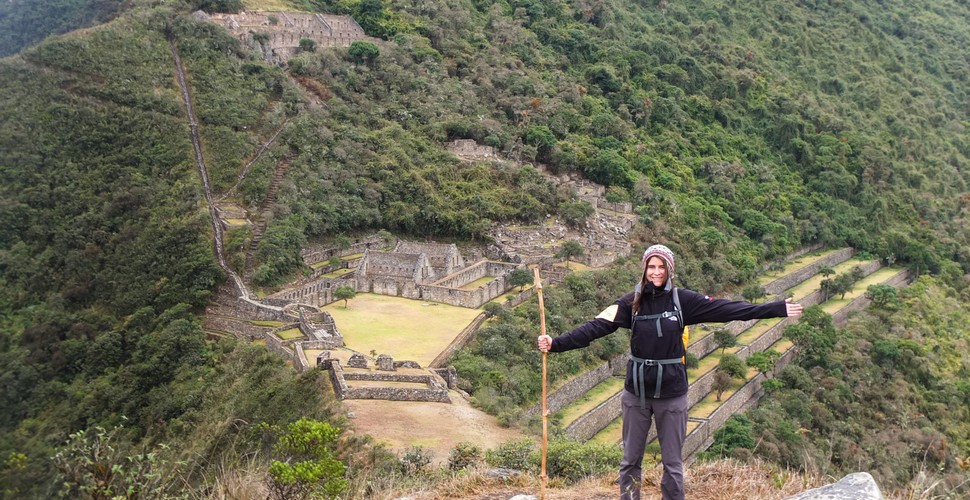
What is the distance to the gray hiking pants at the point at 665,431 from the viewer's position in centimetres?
705

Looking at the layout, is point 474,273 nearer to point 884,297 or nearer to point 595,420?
point 595,420

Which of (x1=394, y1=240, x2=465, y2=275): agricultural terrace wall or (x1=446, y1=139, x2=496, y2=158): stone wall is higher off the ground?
(x1=446, y1=139, x2=496, y2=158): stone wall

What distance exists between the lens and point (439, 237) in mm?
38125

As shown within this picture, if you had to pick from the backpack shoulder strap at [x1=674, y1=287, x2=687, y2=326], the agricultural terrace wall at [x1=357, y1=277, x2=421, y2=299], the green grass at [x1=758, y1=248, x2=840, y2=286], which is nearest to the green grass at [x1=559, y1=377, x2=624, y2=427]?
the agricultural terrace wall at [x1=357, y1=277, x2=421, y2=299]

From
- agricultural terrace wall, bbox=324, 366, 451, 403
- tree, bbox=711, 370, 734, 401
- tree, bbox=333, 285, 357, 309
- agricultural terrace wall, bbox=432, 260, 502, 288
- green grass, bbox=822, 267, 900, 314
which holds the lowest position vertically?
green grass, bbox=822, 267, 900, 314

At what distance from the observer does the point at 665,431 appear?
7102 millimetres

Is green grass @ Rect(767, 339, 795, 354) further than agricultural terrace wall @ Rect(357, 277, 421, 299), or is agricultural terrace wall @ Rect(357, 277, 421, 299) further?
green grass @ Rect(767, 339, 795, 354)

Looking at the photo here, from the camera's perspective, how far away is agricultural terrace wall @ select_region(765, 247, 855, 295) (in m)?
43.2

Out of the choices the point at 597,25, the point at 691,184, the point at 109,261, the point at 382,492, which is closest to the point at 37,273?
the point at 109,261

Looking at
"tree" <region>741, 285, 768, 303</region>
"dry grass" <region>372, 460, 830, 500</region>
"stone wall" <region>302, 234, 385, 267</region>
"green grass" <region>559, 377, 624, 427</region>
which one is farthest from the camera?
"tree" <region>741, 285, 768, 303</region>

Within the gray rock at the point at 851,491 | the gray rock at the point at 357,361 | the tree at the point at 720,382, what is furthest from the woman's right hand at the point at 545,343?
the tree at the point at 720,382

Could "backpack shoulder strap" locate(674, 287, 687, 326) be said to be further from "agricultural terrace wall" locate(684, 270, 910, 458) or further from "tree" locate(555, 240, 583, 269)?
"tree" locate(555, 240, 583, 269)

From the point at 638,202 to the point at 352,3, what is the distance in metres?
24.7

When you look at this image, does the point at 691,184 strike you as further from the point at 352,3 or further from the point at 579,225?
the point at 352,3
